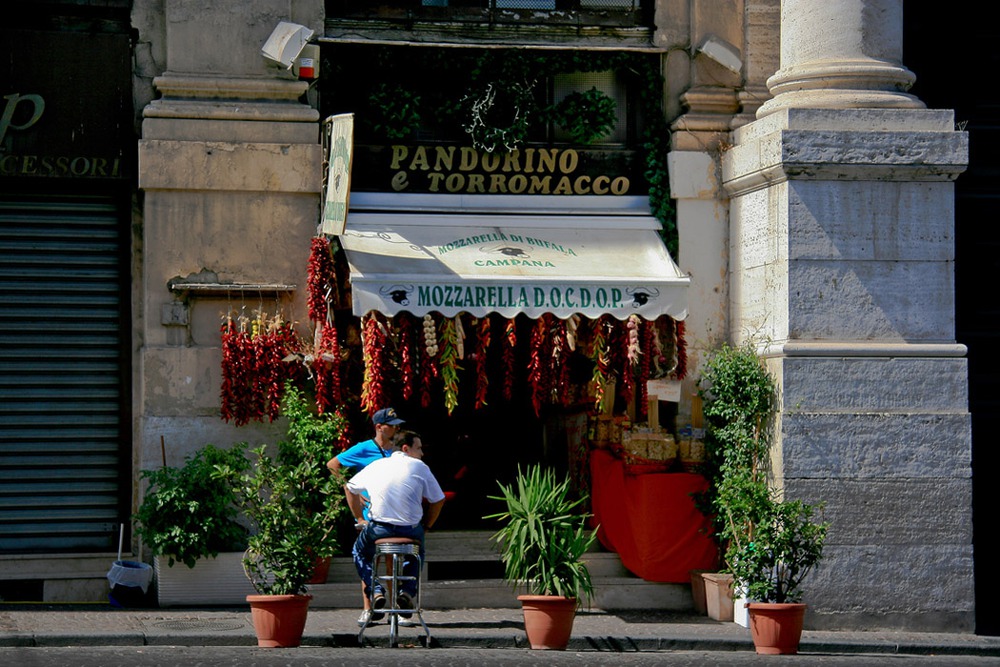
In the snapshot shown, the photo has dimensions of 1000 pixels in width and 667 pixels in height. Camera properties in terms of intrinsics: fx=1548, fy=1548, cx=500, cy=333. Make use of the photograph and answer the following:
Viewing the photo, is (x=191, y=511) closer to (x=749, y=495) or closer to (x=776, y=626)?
(x=749, y=495)

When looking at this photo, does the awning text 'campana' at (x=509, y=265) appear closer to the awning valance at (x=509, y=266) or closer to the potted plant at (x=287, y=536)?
the awning valance at (x=509, y=266)

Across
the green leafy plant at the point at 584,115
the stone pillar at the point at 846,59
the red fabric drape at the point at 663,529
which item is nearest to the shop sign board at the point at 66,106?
the green leafy plant at the point at 584,115

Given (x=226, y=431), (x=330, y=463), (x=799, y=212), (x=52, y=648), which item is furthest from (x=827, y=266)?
(x=52, y=648)

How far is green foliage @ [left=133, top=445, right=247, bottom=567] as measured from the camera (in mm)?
12570

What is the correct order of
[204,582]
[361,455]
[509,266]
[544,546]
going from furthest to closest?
1. [509,266]
2. [204,582]
3. [361,455]
4. [544,546]

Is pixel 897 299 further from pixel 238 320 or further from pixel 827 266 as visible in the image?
pixel 238 320

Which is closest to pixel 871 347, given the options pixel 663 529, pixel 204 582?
pixel 663 529

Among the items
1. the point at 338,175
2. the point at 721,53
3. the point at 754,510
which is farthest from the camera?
the point at 721,53

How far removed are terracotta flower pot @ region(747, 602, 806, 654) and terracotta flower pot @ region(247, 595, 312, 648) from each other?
130 inches

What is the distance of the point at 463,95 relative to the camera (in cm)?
1416

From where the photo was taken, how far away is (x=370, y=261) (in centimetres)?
1297

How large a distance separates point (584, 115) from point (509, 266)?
6.29ft

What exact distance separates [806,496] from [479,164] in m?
4.23

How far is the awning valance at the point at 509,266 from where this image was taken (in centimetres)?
1277
